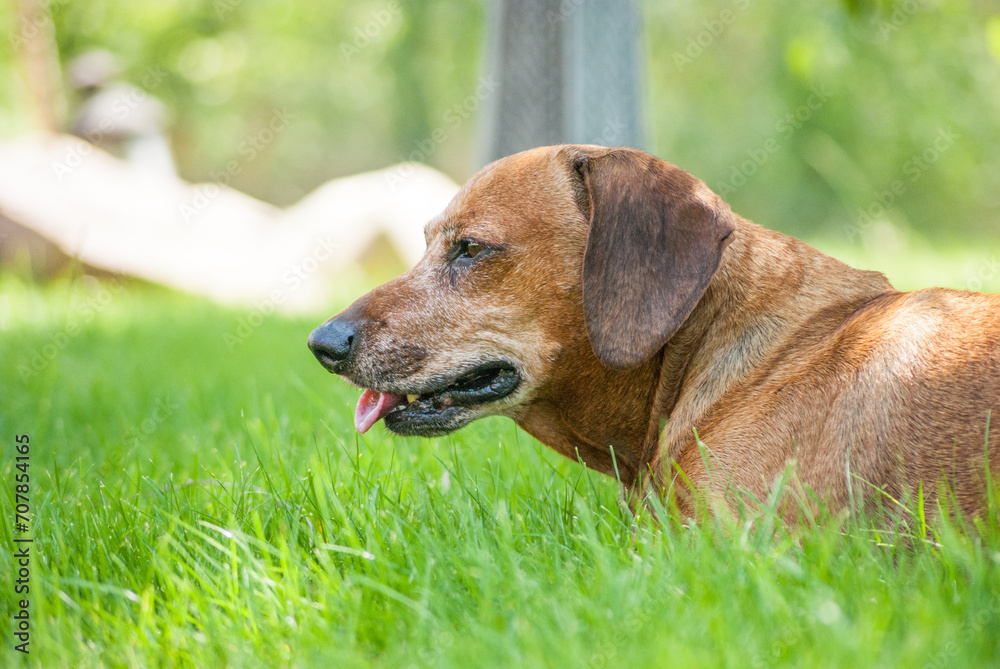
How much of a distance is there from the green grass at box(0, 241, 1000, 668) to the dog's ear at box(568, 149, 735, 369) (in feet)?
1.80

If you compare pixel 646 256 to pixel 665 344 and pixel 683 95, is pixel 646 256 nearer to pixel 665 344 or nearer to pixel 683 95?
pixel 665 344

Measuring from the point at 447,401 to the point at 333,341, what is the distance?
448mm

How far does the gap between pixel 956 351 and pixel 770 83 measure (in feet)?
70.6

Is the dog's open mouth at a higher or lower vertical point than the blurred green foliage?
lower

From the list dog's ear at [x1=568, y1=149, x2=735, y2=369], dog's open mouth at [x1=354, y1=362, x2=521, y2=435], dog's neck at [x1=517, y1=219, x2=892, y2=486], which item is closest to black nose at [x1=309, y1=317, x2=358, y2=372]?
dog's open mouth at [x1=354, y1=362, x2=521, y2=435]

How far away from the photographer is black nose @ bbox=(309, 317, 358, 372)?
2.88 m

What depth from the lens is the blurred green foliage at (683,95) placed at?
18.9 metres

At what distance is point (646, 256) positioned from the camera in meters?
2.63

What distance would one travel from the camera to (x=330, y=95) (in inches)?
1293

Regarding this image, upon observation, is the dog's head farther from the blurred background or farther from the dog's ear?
the blurred background

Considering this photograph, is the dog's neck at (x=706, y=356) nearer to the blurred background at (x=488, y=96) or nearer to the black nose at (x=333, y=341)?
the black nose at (x=333, y=341)

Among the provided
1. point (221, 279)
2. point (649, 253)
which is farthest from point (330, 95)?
point (649, 253)

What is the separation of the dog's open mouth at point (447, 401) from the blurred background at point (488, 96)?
4593 mm

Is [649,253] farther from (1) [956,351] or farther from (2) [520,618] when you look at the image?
(2) [520,618]
